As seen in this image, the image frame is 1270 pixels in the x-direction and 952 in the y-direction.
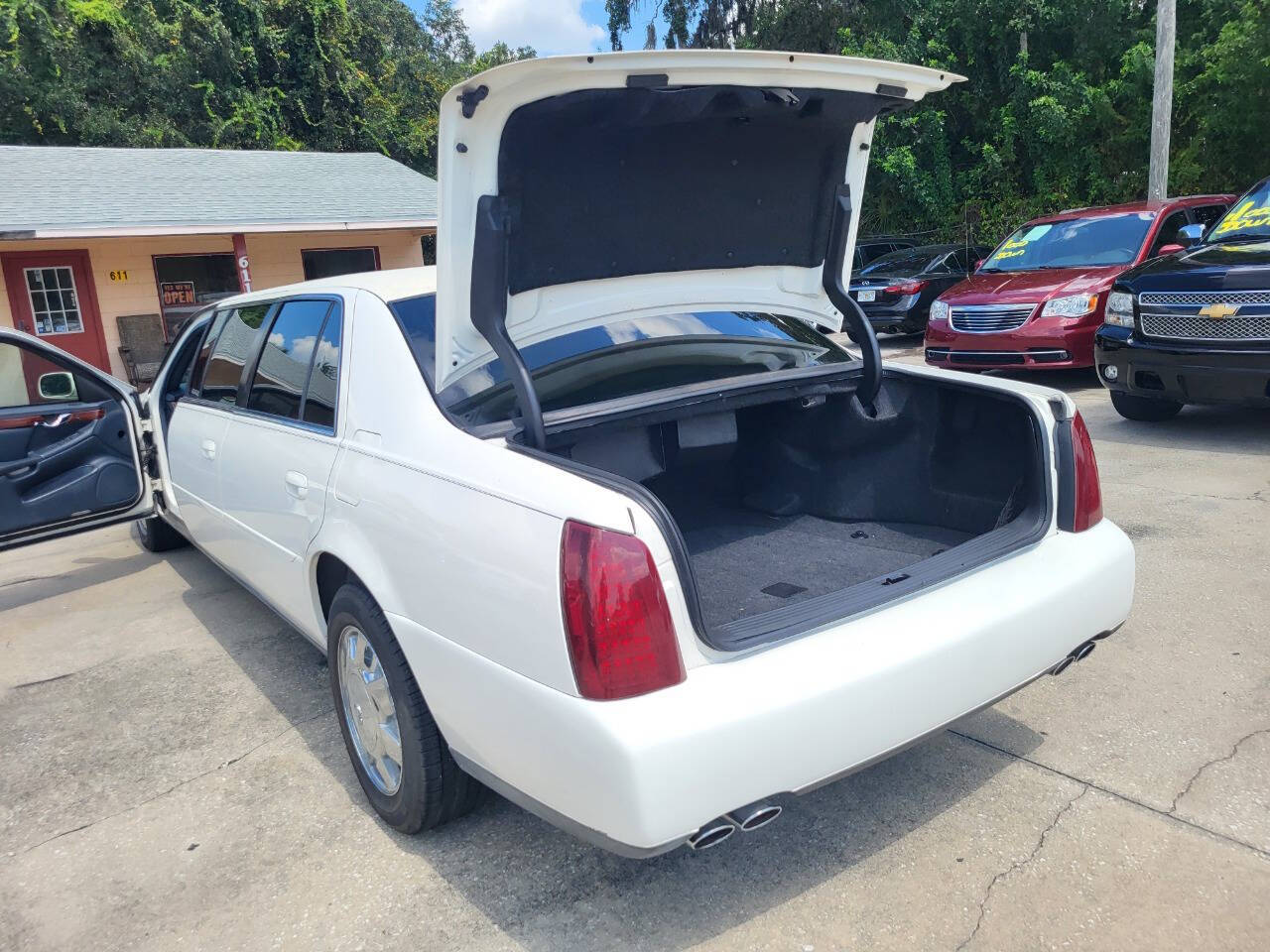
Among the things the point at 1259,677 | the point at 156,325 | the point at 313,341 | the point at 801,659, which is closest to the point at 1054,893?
the point at 801,659

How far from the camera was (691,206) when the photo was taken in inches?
125

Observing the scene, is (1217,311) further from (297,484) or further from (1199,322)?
(297,484)

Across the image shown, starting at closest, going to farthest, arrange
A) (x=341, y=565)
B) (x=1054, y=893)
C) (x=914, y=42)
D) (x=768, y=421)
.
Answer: (x=1054, y=893) < (x=341, y=565) < (x=768, y=421) < (x=914, y=42)

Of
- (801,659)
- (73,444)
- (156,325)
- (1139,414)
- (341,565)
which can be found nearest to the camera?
(801,659)

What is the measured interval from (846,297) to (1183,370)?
13.5ft

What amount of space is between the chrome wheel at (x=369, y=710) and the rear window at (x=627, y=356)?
779 millimetres

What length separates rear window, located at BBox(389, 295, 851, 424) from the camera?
2893mm

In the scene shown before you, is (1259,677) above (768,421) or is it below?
below

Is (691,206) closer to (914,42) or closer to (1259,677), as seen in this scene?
(1259,677)

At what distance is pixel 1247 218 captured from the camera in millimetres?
7180

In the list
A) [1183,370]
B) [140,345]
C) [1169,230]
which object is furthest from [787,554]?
[140,345]

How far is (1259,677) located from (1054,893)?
156 centimetres

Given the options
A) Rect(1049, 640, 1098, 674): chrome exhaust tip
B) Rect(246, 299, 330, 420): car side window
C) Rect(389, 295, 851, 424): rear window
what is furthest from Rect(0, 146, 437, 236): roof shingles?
Rect(1049, 640, 1098, 674): chrome exhaust tip

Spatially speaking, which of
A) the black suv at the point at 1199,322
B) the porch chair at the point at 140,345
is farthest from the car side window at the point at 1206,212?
the porch chair at the point at 140,345
